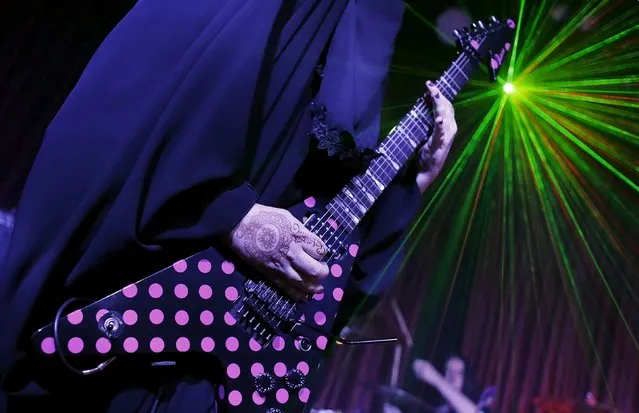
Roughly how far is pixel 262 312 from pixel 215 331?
0.09 meters

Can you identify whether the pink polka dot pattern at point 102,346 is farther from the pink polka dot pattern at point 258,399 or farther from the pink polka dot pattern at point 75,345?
the pink polka dot pattern at point 258,399

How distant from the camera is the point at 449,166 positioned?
9.14 ft

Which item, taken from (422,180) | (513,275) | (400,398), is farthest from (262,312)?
(513,275)

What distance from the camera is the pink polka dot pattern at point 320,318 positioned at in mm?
1255

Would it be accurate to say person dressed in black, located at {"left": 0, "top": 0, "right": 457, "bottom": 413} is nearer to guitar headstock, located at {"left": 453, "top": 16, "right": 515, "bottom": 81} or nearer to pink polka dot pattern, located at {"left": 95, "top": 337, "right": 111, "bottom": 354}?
pink polka dot pattern, located at {"left": 95, "top": 337, "right": 111, "bottom": 354}

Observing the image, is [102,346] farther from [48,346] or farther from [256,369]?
[256,369]

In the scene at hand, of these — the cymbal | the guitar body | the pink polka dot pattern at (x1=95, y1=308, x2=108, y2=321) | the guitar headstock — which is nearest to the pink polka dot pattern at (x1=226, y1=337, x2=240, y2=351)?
the guitar body

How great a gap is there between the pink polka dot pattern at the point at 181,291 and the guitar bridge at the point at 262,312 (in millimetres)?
93

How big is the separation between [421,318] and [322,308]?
220cm

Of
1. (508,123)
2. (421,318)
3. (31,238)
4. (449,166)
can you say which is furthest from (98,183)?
(421,318)

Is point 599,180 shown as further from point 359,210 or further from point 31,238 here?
point 31,238

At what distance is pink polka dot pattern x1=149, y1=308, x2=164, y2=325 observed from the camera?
105 centimetres

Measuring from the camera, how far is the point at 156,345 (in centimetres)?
105

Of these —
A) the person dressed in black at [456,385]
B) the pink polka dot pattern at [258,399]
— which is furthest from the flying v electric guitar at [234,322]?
the person dressed in black at [456,385]
